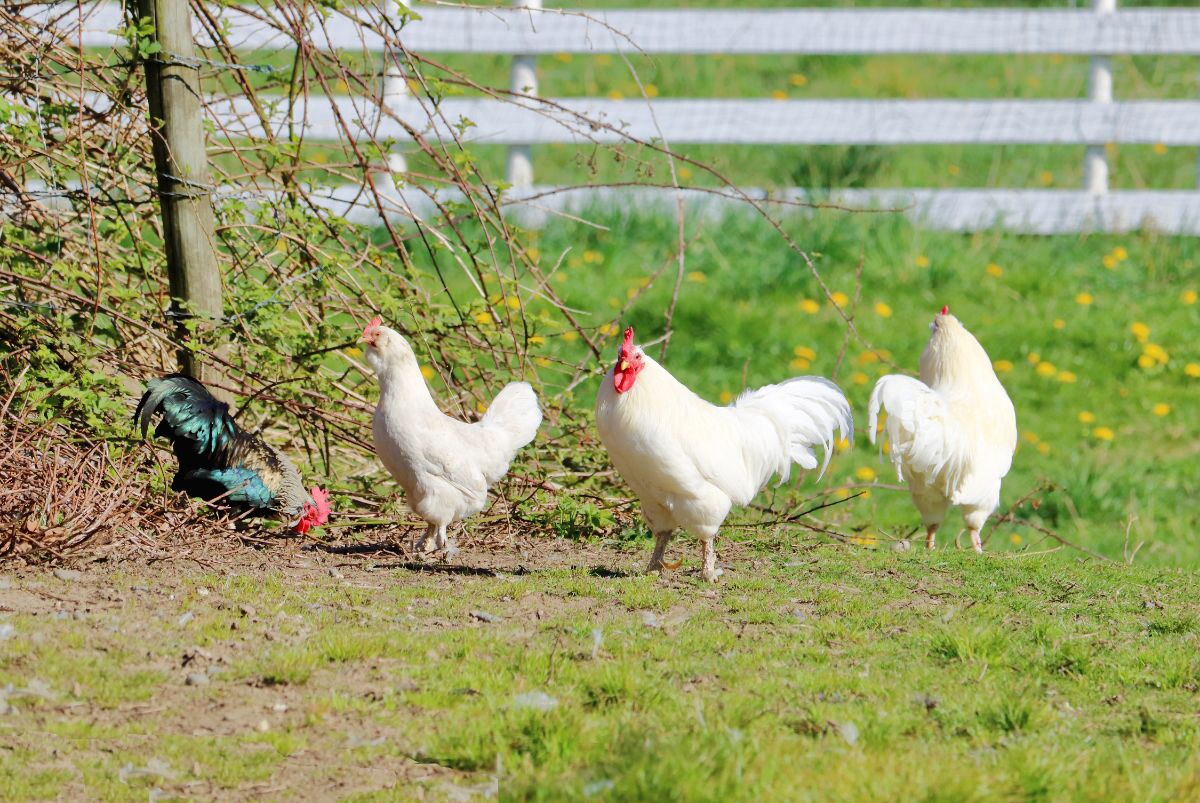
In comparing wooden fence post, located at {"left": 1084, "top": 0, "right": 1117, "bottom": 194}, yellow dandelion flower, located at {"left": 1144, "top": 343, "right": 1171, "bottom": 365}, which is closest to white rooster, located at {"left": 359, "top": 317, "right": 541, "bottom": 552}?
yellow dandelion flower, located at {"left": 1144, "top": 343, "right": 1171, "bottom": 365}

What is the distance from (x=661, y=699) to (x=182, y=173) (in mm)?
3309

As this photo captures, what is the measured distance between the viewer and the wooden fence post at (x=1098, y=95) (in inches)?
422

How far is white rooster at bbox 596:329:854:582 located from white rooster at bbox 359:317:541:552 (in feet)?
1.98

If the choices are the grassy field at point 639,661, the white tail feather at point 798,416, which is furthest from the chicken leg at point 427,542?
the white tail feather at point 798,416

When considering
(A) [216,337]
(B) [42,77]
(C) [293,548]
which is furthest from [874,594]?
(B) [42,77]

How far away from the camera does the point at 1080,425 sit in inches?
357

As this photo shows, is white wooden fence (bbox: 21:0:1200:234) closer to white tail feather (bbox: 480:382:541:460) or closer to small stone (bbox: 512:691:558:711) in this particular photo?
white tail feather (bbox: 480:382:541:460)

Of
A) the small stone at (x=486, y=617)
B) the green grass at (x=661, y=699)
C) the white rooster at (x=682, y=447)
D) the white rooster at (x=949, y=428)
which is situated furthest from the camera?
the white rooster at (x=949, y=428)

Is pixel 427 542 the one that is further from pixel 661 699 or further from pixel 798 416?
pixel 661 699

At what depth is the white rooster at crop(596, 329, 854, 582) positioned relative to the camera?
5031mm

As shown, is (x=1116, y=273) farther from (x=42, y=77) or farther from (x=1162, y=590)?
(x=42, y=77)

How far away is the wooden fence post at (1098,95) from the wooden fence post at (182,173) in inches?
299

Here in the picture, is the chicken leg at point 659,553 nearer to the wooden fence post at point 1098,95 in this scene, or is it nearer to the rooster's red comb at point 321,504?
the rooster's red comb at point 321,504

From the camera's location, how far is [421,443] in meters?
5.30
